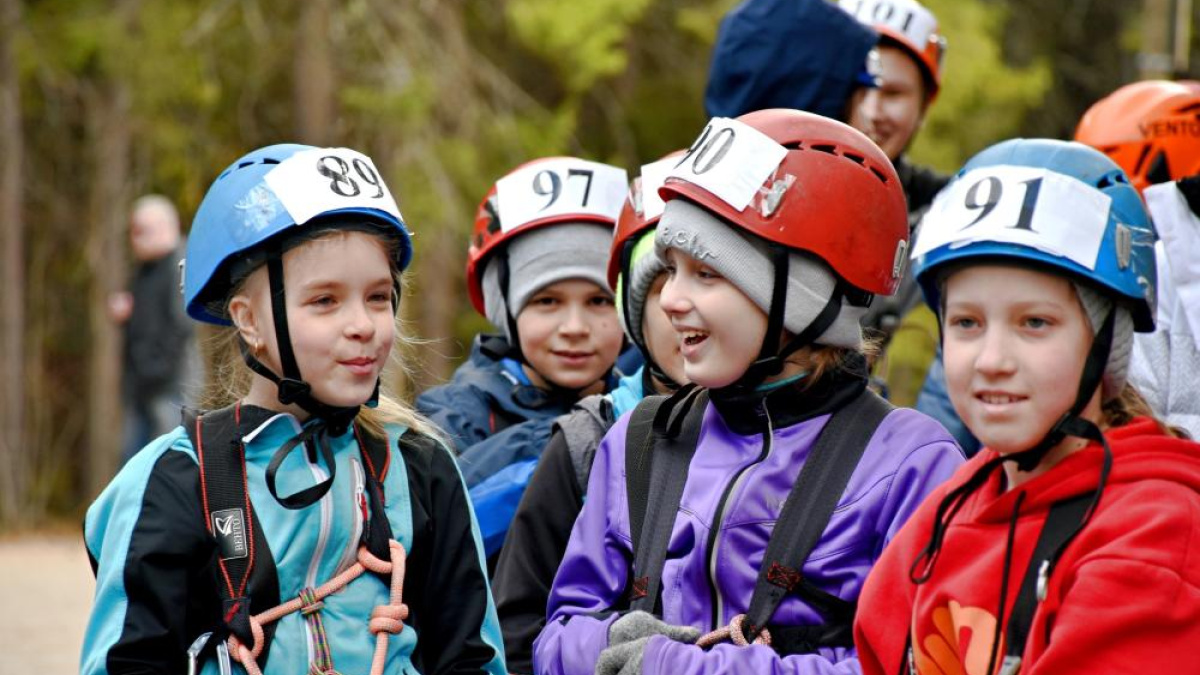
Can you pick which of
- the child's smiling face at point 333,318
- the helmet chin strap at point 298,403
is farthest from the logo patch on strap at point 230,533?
the child's smiling face at point 333,318

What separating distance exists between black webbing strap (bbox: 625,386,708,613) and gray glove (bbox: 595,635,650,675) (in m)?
0.16

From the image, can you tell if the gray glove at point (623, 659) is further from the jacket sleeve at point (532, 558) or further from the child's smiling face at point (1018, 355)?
the child's smiling face at point (1018, 355)

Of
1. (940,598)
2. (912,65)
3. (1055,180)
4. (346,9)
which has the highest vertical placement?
(346,9)

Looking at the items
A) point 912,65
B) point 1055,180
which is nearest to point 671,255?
point 1055,180

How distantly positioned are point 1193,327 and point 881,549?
1597mm

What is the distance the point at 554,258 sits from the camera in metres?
5.51

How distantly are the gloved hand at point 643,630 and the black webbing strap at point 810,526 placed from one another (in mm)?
135

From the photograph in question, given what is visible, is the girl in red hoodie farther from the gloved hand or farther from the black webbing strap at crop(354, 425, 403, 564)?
the black webbing strap at crop(354, 425, 403, 564)

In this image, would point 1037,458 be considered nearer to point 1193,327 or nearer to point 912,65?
point 1193,327

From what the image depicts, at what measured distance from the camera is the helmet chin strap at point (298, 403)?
12.7 feet

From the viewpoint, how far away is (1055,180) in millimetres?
3178

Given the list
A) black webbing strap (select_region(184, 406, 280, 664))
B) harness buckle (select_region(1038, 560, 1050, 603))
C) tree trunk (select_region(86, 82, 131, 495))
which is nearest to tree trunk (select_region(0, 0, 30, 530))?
tree trunk (select_region(86, 82, 131, 495))

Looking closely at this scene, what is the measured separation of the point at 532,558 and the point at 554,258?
1.39 m

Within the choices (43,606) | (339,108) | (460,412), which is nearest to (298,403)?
(460,412)
